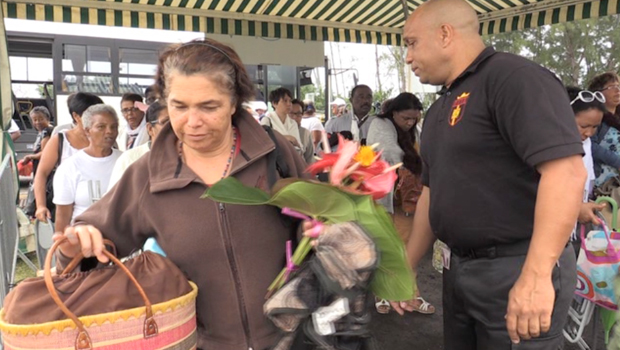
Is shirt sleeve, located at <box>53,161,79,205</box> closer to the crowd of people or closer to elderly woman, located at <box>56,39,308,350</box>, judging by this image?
the crowd of people

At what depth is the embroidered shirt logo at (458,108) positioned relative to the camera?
1777mm

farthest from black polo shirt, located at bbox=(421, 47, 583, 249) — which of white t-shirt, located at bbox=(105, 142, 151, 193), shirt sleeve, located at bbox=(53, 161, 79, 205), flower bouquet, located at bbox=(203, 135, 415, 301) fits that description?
shirt sleeve, located at bbox=(53, 161, 79, 205)

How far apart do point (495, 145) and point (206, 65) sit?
1065mm

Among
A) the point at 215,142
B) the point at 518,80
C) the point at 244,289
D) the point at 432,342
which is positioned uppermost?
the point at 518,80

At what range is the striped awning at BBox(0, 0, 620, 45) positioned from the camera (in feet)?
14.9

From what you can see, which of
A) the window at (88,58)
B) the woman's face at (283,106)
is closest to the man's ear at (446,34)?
the woman's face at (283,106)

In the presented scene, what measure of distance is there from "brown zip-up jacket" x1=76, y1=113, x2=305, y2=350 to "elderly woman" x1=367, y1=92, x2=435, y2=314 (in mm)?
2759

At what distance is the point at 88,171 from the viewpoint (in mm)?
3377

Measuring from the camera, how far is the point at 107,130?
351 centimetres

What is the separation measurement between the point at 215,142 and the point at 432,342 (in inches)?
121

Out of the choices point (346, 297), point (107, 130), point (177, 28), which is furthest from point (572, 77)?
point (346, 297)

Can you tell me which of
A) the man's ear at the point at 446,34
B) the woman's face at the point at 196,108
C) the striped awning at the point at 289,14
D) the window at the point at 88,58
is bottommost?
the woman's face at the point at 196,108

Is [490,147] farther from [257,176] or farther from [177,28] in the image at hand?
[177,28]

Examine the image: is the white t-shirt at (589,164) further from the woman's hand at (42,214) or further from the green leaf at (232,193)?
the woman's hand at (42,214)
